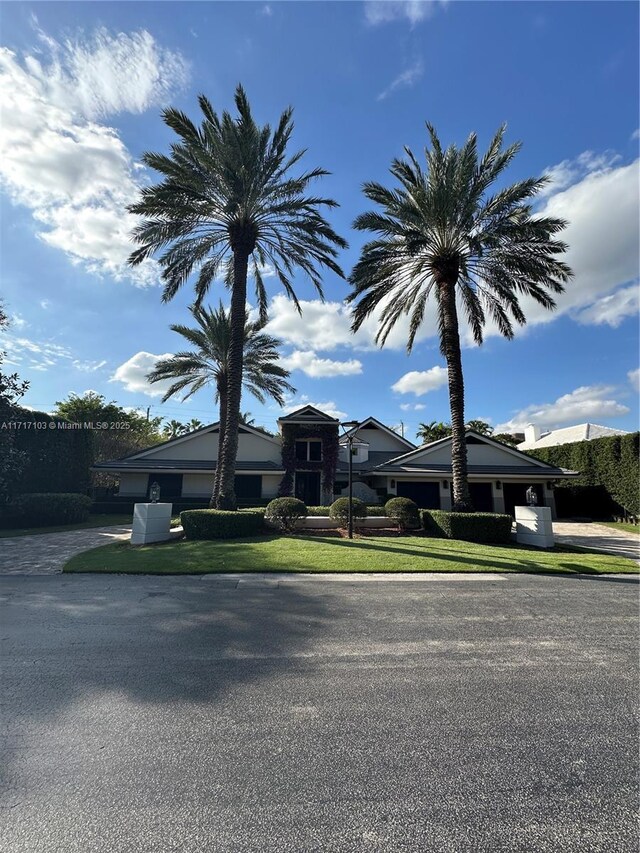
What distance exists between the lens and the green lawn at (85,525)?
1683 centimetres

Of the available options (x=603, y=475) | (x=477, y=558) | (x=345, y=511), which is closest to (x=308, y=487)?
(x=345, y=511)

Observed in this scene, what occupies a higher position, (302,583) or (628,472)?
(628,472)

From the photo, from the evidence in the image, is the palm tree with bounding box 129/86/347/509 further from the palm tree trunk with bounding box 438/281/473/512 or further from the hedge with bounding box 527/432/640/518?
the hedge with bounding box 527/432/640/518

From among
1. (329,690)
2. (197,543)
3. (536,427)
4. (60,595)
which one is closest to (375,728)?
(329,690)

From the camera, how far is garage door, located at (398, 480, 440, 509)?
2380 centimetres

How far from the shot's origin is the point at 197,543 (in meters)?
12.6

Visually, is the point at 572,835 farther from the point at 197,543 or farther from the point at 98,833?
the point at 197,543

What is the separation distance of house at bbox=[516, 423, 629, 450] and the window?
733 inches

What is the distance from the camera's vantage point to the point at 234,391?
15727 mm

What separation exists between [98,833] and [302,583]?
20.6ft

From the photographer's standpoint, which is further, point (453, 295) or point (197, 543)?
point (453, 295)

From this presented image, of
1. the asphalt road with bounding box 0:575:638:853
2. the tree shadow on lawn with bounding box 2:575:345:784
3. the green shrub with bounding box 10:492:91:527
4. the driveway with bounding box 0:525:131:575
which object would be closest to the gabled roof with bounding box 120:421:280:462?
the green shrub with bounding box 10:492:91:527

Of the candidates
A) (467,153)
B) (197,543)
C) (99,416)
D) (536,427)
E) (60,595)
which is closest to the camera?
(60,595)

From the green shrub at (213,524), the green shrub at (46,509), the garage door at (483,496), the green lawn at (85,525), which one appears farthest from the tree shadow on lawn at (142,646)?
the garage door at (483,496)
